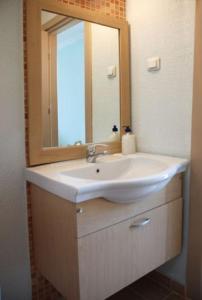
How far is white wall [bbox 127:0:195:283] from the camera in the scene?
139 centimetres

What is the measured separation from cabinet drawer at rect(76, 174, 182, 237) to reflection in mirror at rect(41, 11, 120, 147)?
1.61 feet

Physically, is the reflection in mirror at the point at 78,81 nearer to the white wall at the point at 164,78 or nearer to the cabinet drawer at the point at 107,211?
the white wall at the point at 164,78

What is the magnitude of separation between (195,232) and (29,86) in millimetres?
1181

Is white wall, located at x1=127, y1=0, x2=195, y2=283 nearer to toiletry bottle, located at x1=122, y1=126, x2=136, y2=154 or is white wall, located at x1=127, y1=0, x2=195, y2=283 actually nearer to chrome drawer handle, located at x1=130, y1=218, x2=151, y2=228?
toiletry bottle, located at x1=122, y1=126, x2=136, y2=154

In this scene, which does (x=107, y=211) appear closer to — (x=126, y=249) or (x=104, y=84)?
(x=126, y=249)

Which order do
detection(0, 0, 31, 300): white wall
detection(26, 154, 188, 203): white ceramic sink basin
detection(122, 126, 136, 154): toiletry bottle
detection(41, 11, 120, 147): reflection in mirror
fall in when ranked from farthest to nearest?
detection(122, 126, 136, 154): toiletry bottle
detection(41, 11, 120, 147): reflection in mirror
detection(0, 0, 31, 300): white wall
detection(26, 154, 188, 203): white ceramic sink basin

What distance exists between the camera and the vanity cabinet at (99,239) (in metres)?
1.02

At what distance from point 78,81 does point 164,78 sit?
1.67 ft

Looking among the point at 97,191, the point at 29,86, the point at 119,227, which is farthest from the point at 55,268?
the point at 29,86

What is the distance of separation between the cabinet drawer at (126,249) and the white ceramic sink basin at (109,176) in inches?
6.4

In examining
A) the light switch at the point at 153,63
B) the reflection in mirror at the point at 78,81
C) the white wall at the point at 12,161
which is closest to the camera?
the white wall at the point at 12,161

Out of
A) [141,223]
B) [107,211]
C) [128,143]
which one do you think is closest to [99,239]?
[107,211]

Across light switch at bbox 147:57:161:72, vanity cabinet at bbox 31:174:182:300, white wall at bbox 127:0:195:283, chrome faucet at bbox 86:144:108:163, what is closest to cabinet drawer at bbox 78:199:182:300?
vanity cabinet at bbox 31:174:182:300

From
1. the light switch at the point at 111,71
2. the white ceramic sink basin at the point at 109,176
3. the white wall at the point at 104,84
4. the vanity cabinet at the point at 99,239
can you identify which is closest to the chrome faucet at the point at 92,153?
the white ceramic sink basin at the point at 109,176
